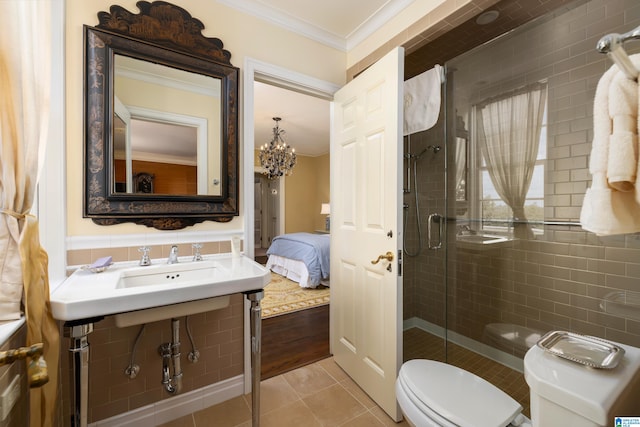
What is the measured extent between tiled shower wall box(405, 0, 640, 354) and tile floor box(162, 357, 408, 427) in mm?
1087

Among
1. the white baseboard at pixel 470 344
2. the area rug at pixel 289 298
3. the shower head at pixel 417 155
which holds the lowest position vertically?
the area rug at pixel 289 298

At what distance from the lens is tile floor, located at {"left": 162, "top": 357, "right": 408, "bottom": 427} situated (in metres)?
1.57

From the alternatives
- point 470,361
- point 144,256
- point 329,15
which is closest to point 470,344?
point 470,361

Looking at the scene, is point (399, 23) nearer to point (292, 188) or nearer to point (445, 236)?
point (445, 236)

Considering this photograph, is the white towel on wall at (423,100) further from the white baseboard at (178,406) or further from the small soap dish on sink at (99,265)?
the white baseboard at (178,406)

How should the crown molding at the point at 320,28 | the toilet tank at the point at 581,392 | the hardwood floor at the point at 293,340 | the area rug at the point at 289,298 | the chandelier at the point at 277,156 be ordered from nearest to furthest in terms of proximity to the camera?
the toilet tank at the point at 581,392, the crown molding at the point at 320,28, the hardwood floor at the point at 293,340, the area rug at the point at 289,298, the chandelier at the point at 277,156

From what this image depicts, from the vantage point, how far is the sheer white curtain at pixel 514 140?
1.90 metres

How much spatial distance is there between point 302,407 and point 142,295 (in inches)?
48.8

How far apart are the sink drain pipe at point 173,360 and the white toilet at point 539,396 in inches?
46.2

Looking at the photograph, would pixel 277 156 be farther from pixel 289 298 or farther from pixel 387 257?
pixel 387 257

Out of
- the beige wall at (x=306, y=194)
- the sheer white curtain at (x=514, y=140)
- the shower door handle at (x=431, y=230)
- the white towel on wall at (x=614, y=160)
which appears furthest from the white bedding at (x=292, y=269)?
the white towel on wall at (x=614, y=160)

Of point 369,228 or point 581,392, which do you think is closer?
point 581,392

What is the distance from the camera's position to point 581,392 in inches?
27.0

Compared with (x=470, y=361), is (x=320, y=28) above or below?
above
